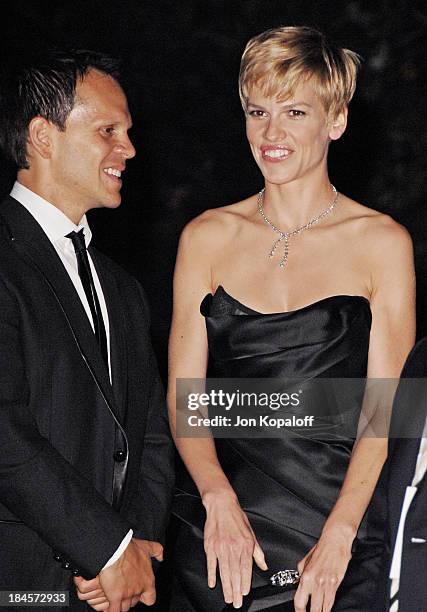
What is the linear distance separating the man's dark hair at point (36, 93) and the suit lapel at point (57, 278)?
225 millimetres

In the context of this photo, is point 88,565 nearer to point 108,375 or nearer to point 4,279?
point 108,375

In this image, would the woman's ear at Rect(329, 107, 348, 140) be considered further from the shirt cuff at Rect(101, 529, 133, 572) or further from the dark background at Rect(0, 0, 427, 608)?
the dark background at Rect(0, 0, 427, 608)

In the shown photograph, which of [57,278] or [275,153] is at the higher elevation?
[275,153]

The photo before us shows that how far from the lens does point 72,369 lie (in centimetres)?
295

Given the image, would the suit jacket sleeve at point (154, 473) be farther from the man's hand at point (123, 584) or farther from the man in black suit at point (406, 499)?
the man in black suit at point (406, 499)

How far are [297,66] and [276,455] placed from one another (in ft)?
3.66

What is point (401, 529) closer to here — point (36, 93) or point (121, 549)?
point (121, 549)

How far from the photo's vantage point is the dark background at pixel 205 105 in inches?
239

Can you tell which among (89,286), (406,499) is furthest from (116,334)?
(406,499)

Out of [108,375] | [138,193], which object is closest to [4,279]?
[108,375]

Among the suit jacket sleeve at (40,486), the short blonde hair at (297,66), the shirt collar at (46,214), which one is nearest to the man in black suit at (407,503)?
the suit jacket sleeve at (40,486)

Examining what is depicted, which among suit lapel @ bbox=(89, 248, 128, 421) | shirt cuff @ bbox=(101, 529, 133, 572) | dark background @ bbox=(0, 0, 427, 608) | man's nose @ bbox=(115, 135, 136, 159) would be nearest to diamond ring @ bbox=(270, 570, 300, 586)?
shirt cuff @ bbox=(101, 529, 133, 572)

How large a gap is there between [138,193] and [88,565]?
368cm

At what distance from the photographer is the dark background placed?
606cm
